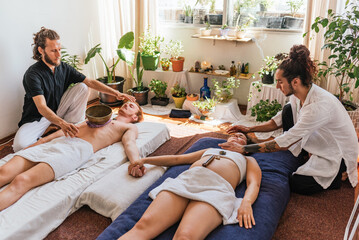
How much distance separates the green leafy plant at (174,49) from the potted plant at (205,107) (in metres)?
0.84

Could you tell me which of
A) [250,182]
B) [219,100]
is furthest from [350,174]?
[219,100]

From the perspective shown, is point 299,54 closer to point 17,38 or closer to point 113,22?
point 17,38

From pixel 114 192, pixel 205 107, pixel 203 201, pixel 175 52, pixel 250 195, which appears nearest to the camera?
pixel 203 201

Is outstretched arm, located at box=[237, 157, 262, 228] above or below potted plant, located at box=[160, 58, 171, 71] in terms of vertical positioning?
below

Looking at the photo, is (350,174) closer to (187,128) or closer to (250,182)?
(250,182)

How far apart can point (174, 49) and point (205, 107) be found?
106cm

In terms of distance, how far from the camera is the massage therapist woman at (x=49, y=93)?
2607mm

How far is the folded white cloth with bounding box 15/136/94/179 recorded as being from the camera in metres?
2.03

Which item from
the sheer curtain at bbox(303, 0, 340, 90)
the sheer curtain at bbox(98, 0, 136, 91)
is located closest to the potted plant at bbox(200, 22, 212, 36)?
the sheer curtain at bbox(98, 0, 136, 91)

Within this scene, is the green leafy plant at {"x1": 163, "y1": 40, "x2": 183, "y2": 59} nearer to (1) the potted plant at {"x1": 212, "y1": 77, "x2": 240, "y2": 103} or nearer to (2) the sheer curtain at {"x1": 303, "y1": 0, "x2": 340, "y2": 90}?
(1) the potted plant at {"x1": 212, "y1": 77, "x2": 240, "y2": 103}

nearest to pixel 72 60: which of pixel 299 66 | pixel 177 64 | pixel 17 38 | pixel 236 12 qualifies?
pixel 17 38

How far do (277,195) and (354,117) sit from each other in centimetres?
165

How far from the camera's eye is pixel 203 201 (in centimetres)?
155

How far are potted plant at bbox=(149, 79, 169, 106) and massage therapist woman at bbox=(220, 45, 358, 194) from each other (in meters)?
2.26
